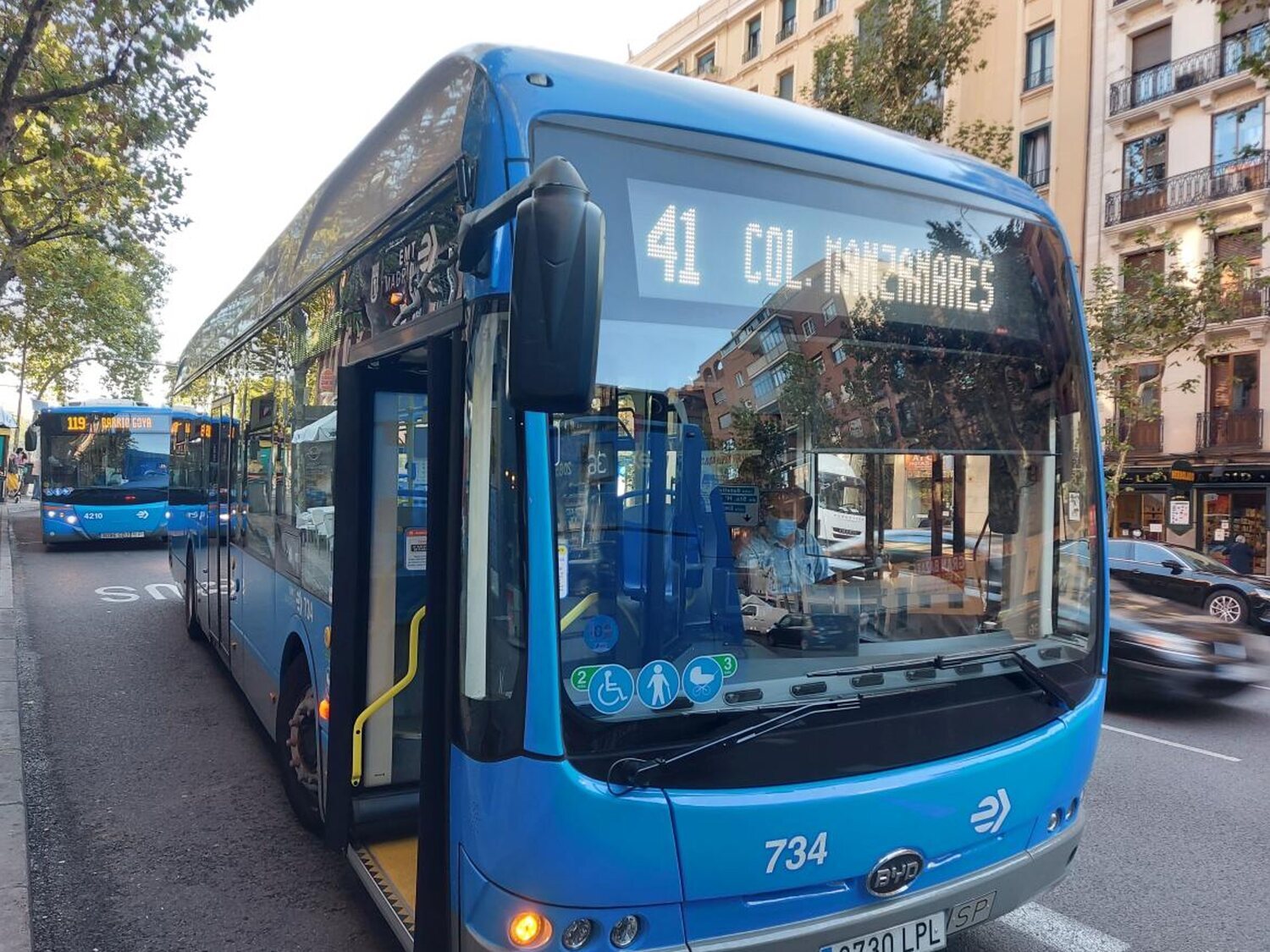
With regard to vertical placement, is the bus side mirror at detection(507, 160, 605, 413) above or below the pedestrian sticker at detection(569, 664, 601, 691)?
above

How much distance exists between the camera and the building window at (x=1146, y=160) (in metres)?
25.0

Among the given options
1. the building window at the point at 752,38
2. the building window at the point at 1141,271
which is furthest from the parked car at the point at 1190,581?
the building window at the point at 752,38

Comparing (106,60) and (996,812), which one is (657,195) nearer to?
(996,812)

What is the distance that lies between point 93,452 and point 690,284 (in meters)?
18.5

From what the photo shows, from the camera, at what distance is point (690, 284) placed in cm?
267

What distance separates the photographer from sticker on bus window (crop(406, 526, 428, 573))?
3.77 meters

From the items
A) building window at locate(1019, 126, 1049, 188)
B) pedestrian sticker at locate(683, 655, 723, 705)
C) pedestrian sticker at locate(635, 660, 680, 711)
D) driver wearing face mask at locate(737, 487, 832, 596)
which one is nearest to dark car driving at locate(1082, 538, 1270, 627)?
driver wearing face mask at locate(737, 487, 832, 596)

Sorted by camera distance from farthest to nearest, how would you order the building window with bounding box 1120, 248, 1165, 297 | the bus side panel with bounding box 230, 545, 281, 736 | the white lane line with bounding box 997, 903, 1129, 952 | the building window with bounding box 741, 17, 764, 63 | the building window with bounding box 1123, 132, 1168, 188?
1. the building window with bounding box 741, 17, 764, 63
2. the building window with bounding box 1123, 132, 1168, 188
3. the building window with bounding box 1120, 248, 1165, 297
4. the bus side panel with bounding box 230, 545, 281, 736
5. the white lane line with bounding box 997, 903, 1129, 952

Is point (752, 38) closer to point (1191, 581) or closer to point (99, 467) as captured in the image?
point (99, 467)

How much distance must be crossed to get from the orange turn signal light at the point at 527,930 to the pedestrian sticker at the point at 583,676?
596 mm

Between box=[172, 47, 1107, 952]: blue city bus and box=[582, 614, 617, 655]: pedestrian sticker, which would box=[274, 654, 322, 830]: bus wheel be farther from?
box=[582, 614, 617, 655]: pedestrian sticker

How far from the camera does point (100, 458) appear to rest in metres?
17.9

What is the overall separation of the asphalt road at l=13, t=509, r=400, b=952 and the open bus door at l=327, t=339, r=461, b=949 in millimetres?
492

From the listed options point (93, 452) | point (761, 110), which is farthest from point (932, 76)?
point (93, 452)
